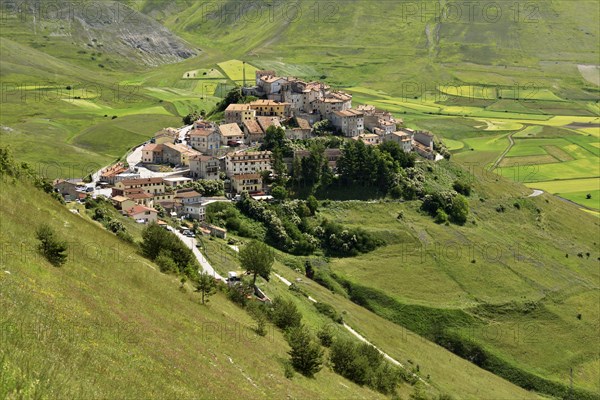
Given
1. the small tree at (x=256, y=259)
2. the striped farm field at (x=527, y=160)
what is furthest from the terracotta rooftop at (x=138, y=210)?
the striped farm field at (x=527, y=160)

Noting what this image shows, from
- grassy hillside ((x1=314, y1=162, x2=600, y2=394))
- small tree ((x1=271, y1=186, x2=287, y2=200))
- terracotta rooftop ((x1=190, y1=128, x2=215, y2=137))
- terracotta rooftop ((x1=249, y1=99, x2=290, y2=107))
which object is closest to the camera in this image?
grassy hillside ((x1=314, y1=162, x2=600, y2=394))

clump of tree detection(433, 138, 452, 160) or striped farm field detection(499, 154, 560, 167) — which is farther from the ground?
clump of tree detection(433, 138, 452, 160)

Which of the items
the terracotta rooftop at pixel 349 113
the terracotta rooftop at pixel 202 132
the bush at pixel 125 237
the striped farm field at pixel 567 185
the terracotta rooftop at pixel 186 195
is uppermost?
the terracotta rooftop at pixel 349 113

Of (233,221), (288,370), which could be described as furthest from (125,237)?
(233,221)

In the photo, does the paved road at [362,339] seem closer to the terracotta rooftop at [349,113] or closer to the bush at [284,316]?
the bush at [284,316]

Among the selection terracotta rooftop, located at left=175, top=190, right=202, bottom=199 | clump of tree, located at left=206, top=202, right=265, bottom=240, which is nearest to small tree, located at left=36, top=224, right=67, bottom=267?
clump of tree, located at left=206, top=202, right=265, bottom=240

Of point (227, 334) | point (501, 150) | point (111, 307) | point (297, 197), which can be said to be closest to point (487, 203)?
point (297, 197)

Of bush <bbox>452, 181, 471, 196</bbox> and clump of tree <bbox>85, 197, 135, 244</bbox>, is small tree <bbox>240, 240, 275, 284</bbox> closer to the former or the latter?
clump of tree <bbox>85, 197, 135, 244</bbox>
